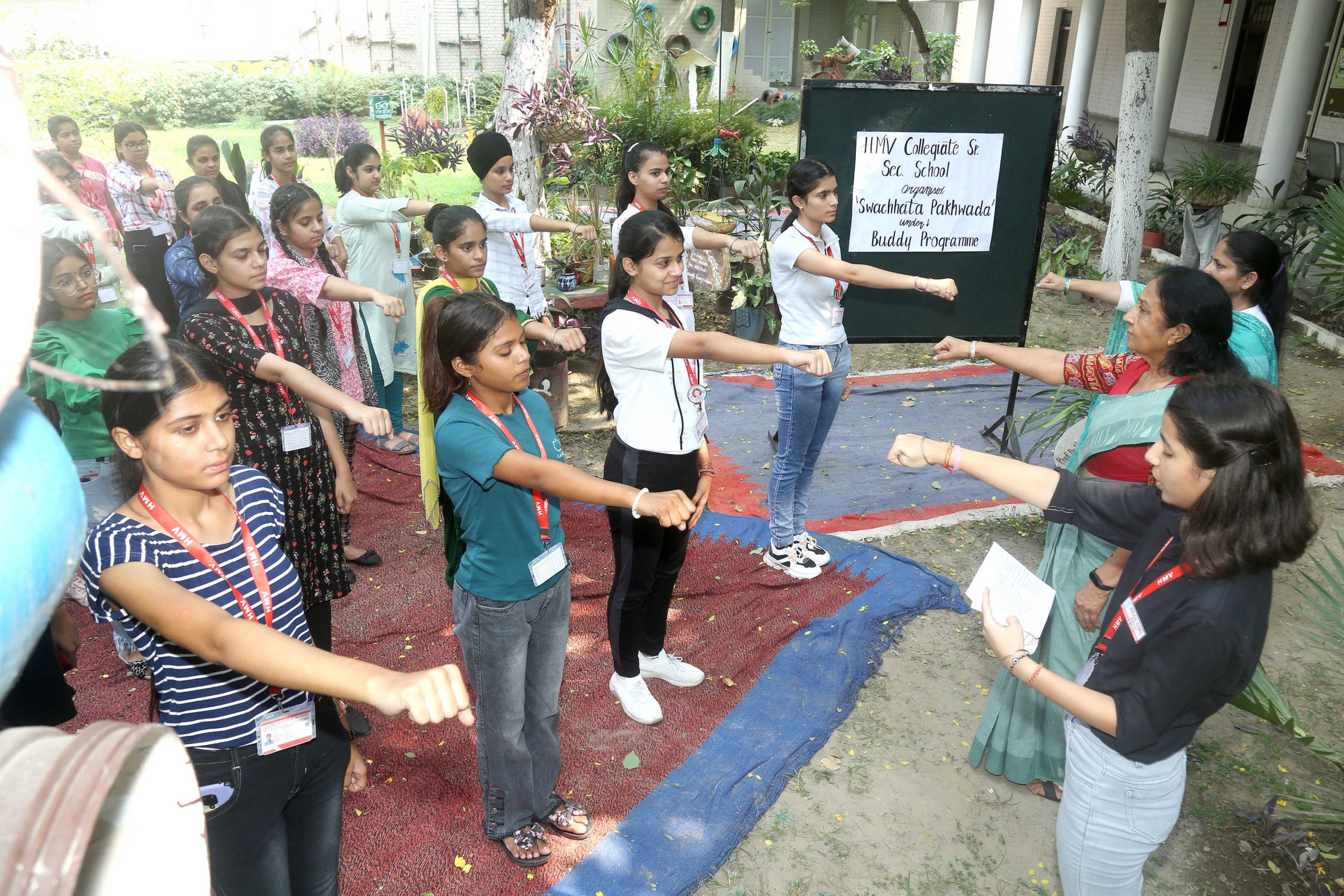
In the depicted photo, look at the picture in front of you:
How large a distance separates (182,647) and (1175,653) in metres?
1.91

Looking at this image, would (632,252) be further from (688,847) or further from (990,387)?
(990,387)

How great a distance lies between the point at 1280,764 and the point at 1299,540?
6.57 ft

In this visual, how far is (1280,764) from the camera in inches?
127

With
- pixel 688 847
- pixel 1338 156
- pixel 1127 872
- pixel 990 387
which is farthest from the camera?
pixel 1338 156

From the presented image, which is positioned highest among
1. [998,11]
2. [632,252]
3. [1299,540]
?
[998,11]

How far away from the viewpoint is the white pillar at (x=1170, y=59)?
13.4 m

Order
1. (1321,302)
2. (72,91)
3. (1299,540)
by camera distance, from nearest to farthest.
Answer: (1299,540) < (1321,302) < (72,91)

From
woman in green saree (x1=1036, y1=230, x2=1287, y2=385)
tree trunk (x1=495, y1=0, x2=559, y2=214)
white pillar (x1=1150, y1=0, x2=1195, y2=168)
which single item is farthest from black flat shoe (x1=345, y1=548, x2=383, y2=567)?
white pillar (x1=1150, y1=0, x2=1195, y2=168)

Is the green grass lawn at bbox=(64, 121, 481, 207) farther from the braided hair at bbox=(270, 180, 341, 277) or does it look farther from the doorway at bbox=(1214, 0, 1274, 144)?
the doorway at bbox=(1214, 0, 1274, 144)

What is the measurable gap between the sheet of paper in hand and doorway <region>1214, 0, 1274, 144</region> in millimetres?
14013

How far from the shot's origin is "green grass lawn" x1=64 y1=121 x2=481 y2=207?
11.4 m

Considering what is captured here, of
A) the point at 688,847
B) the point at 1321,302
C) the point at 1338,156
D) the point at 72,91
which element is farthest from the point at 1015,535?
the point at 72,91

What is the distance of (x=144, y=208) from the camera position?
5656mm

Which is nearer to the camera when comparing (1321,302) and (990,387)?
(990,387)
